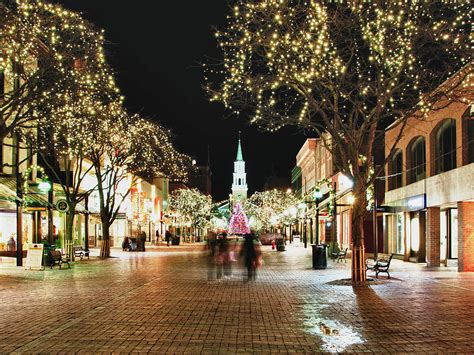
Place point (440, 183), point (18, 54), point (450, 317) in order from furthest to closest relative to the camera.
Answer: point (440, 183), point (18, 54), point (450, 317)

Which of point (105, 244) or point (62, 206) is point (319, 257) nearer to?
point (62, 206)

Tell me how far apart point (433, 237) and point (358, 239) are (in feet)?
28.2

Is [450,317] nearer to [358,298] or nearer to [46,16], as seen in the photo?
[358,298]

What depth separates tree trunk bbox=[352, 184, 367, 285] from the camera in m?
20.4

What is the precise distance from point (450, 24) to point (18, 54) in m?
12.8

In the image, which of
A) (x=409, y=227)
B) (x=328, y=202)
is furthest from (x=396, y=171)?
(x=328, y=202)

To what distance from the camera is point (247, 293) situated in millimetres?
17797

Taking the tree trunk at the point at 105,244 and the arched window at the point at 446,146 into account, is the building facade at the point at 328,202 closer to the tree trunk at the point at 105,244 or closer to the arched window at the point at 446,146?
the arched window at the point at 446,146

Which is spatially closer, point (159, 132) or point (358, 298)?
point (358, 298)

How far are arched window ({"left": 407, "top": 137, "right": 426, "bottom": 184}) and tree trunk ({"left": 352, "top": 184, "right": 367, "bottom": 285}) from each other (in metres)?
10.9

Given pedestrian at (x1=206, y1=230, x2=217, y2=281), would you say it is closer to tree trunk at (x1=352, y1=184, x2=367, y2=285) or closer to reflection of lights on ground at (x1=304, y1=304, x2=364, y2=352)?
tree trunk at (x1=352, y1=184, x2=367, y2=285)

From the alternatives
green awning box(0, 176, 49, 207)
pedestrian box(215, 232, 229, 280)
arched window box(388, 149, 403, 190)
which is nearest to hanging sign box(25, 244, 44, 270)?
green awning box(0, 176, 49, 207)


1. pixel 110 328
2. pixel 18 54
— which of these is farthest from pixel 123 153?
pixel 110 328

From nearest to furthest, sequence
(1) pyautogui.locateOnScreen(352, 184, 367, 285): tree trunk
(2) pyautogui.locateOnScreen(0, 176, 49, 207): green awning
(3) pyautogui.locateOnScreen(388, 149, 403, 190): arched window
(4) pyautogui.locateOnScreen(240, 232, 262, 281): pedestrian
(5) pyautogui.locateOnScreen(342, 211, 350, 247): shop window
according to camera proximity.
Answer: (1) pyautogui.locateOnScreen(352, 184, 367, 285): tree trunk, (4) pyautogui.locateOnScreen(240, 232, 262, 281): pedestrian, (2) pyautogui.locateOnScreen(0, 176, 49, 207): green awning, (3) pyautogui.locateOnScreen(388, 149, 403, 190): arched window, (5) pyautogui.locateOnScreen(342, 211, 350, 247): shop window
